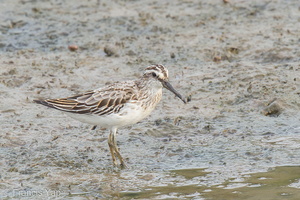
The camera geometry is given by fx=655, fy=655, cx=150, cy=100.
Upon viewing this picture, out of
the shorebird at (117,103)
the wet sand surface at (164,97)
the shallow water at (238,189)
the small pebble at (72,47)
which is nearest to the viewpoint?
the shallow water at (238,189)

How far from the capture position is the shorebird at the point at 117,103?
904 cm

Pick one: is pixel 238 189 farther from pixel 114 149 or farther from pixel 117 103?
pixel 117 103

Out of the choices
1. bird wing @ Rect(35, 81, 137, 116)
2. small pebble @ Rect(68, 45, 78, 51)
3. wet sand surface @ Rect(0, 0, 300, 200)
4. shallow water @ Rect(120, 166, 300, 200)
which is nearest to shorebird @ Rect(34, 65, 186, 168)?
bird wing @ Rect(35, 81, 137, 116)

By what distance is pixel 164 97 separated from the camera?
1152 cm

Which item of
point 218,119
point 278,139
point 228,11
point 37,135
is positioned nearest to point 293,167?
point 278,139

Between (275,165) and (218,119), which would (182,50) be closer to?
(218,119)

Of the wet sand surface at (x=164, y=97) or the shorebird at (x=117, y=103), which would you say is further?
the shorebird at (x=117, y=103)

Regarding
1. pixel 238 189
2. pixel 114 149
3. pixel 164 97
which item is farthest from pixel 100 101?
pixel 164 97

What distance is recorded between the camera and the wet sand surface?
859 centimetres

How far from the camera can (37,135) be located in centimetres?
1009

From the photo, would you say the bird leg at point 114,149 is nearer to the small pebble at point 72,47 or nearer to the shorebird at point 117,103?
the shorebird at point 117,103

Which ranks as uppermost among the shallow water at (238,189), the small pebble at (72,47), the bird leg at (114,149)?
the small pebble at (72,47)

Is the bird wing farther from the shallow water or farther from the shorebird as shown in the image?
the shallow water

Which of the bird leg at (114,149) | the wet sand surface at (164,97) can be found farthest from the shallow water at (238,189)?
the bird leg at (114,149)
